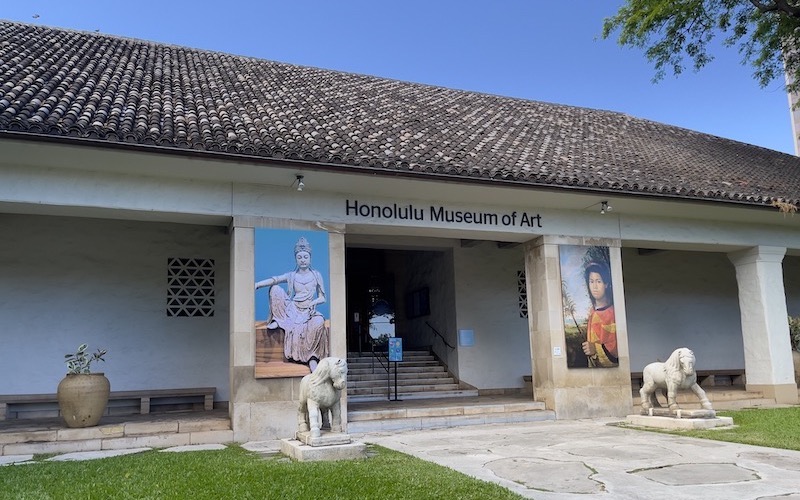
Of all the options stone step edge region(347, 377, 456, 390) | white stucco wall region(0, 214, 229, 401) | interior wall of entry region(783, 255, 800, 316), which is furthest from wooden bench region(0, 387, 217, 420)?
interior wall of entry region(783, 255, 800, 316)

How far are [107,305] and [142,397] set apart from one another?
67.3 inches

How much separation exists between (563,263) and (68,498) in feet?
27.5

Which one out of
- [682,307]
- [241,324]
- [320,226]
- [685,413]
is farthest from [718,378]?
[241,324]

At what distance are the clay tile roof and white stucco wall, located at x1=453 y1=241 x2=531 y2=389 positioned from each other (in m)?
2.83

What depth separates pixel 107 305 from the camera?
1104 centimetres

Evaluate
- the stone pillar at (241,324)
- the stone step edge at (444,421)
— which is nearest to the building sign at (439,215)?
the stone pillar at (241,324)

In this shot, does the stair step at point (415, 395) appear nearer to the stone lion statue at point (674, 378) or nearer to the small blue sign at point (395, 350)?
the small blue sign at point (395, 350)

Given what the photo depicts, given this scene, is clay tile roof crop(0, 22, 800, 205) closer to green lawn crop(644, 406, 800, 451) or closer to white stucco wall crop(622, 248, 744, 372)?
white stucco wall crop(622, 248, 744, 372)

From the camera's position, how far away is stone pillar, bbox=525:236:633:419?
10.7m

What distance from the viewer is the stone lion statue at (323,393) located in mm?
6750

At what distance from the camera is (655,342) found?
14.9 m

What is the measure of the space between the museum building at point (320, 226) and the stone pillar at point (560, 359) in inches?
1.5

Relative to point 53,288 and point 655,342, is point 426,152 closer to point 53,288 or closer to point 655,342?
point 53,288

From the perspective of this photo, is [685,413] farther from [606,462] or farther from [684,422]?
[606,462]
